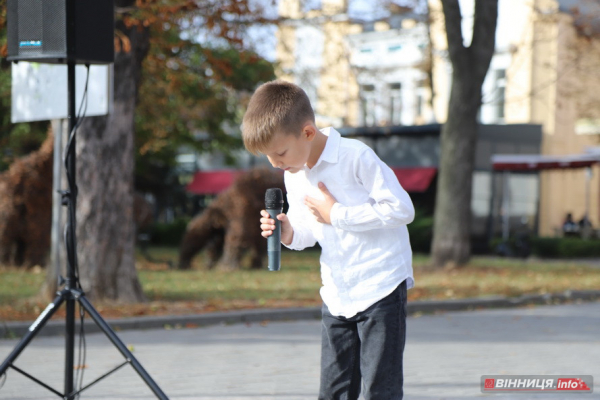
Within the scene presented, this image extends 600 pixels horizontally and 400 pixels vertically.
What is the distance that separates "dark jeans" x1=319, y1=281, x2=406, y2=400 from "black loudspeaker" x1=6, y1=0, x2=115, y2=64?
2122 millimetres

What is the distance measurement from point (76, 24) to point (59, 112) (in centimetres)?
448

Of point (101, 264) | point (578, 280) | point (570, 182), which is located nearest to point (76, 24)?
point (101, 264)

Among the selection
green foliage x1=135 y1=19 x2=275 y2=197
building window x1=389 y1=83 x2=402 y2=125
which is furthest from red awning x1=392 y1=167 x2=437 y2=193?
green foliage x1=135 y1=19 x2=275 y2=197

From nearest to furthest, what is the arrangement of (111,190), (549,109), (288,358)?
(288,358) < (111,190) < (549,109)

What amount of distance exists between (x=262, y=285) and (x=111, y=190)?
438 centimetres

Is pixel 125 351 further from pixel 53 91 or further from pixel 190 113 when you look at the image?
pixel 190 113

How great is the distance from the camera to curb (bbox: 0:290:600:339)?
8.95 m

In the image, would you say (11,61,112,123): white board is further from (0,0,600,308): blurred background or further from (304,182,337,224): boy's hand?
(304,182,337,224): boy's hand

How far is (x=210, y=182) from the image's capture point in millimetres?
35812

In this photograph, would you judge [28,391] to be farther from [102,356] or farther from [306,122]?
[306,122]

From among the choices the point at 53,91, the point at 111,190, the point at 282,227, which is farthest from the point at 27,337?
the point at 111,190

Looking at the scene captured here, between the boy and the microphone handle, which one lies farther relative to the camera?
the microphone handle

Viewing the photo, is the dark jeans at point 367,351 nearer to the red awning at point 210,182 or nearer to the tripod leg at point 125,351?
the tripod leg at point 125,351

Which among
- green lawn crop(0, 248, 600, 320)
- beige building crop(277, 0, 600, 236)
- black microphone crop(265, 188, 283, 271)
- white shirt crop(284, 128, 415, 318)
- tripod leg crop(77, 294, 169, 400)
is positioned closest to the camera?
white shirt crop(284, 128, 415, 318)
